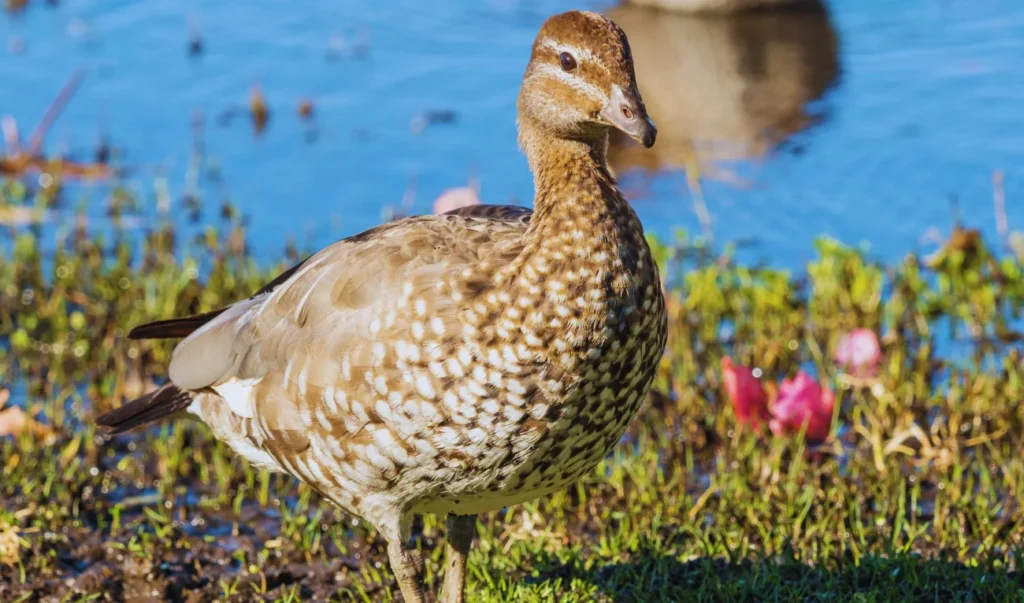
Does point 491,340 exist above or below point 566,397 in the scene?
above

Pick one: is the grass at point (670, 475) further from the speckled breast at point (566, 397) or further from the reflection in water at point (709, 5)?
the reflection in water at point (709, 5)

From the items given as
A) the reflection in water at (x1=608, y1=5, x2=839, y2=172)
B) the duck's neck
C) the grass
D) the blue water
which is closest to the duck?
the duck's neck

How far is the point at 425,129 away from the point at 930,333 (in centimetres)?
338

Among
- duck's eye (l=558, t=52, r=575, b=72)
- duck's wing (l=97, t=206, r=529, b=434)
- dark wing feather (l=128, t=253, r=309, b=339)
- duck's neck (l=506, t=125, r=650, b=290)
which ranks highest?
duck's eye (l=558, t=52, r=575, b=72)

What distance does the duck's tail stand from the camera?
4.74 meters

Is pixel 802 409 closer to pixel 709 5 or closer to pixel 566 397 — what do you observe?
pixel 566 397

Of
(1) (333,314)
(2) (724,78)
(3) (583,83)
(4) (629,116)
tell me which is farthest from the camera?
(2) (724,78)

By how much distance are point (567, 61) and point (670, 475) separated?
2.08 metres

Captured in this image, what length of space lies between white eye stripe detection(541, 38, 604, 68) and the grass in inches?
65.7

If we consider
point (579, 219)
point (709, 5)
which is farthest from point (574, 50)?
point (709, 5)

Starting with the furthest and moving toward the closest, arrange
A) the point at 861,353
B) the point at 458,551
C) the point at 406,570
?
the point at 861,353
the point at 458,551
the point at 406,570

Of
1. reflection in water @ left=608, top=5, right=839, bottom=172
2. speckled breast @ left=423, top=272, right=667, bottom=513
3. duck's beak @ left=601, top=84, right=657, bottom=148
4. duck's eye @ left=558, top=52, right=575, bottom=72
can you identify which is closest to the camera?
A: duck's beak @ left=601, top=84, right=657, bottom=148

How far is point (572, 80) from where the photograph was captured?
3.96 m

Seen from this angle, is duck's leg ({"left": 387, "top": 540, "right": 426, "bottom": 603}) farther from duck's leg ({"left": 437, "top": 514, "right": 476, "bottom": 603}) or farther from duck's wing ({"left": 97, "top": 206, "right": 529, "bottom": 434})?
duck's wing ({"left": 97, "top": 206, "right": 529, "bottom": 434})
